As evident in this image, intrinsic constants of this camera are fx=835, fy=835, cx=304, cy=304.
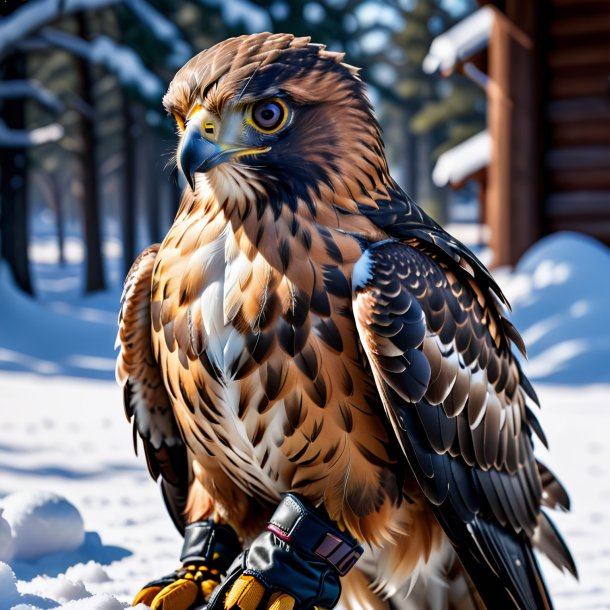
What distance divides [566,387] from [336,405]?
5.97 meters

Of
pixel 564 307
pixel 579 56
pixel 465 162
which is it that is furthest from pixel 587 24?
pixel 564 307

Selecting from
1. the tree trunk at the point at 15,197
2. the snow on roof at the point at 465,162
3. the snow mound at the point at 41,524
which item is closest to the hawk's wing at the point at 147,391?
the snow mound at the point at 41,524

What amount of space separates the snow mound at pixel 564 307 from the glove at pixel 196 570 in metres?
5.87

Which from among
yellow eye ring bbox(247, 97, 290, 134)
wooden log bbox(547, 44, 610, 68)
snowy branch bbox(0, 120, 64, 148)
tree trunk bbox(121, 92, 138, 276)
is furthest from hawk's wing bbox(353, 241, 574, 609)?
tree trunk bbox(121, 92, 138, 276)

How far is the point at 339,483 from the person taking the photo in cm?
217

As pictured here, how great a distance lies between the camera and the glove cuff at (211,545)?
253 centimetres

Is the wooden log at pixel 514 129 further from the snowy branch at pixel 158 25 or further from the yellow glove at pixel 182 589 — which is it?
the yellow glove at pixel 182 589

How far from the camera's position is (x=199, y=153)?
6.46 ft

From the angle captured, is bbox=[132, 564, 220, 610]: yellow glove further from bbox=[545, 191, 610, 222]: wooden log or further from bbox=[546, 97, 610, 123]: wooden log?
bbox=[546, 97, 610, 123]: wooden log

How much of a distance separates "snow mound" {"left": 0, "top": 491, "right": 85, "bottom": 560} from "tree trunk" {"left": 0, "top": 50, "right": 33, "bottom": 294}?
35.8 feet

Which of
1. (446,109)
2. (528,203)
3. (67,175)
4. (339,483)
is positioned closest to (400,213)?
(339,483)

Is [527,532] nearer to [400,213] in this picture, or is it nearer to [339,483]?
[339,483]

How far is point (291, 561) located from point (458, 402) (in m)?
0.61

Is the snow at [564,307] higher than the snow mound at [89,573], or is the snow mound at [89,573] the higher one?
the snow mound at [89,573]
